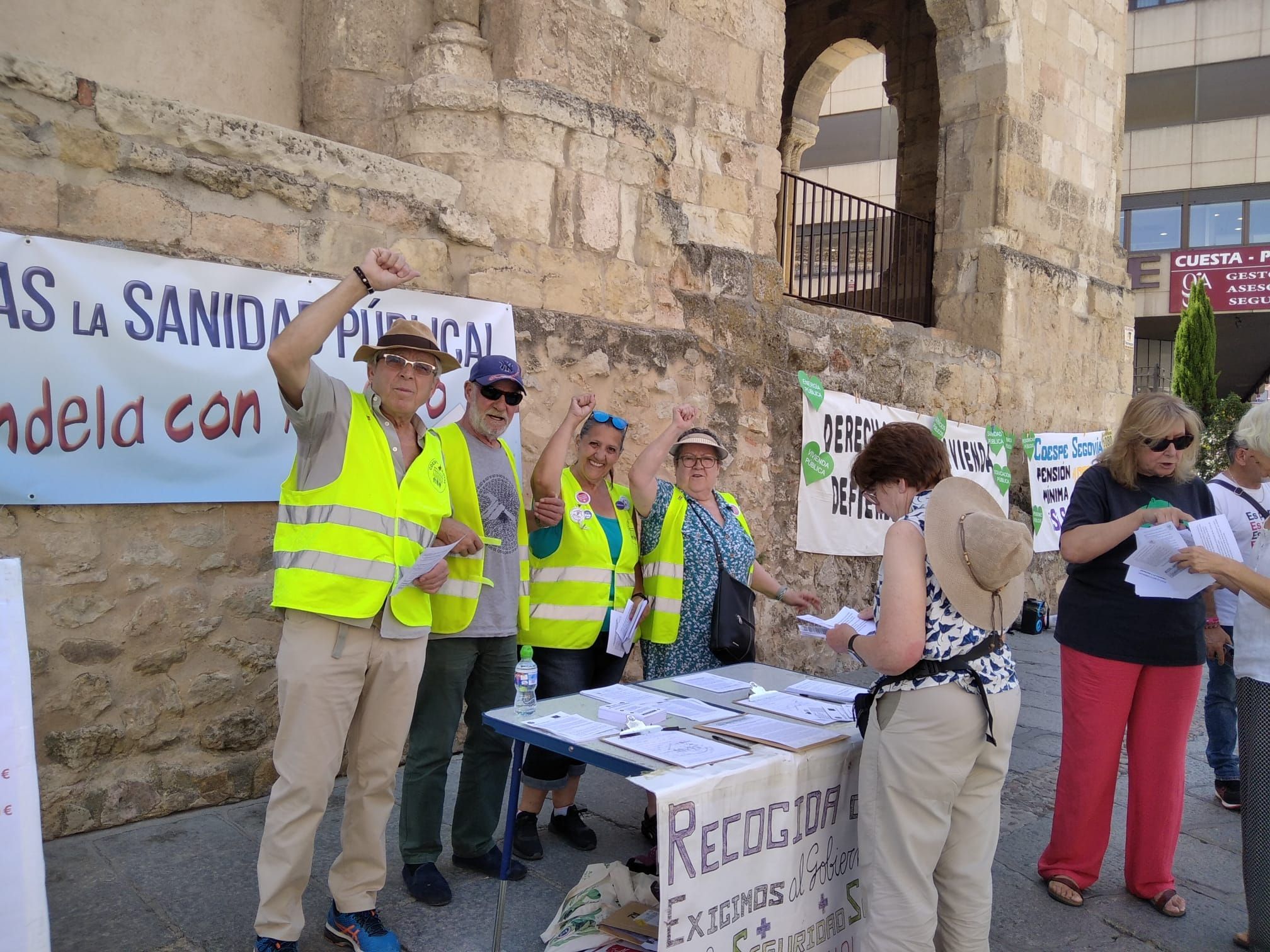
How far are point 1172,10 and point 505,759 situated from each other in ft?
95.3

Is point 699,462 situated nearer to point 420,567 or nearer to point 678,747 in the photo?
point 420,567

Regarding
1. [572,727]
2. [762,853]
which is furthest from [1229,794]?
[572,727]

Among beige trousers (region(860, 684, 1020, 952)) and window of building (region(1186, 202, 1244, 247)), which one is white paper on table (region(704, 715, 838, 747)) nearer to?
beige trousers (region(860, 684, 1020, 952))

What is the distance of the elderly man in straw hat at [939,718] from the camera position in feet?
8.42

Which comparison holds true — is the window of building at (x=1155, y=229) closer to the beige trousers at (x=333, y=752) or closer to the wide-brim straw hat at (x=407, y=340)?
the wide-brim straw hat at (x=407, y=340)

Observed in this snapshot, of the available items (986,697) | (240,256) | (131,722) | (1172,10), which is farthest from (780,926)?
(1172,10)

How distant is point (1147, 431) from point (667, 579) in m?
1.81

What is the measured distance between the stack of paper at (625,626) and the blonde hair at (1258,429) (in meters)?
2.29

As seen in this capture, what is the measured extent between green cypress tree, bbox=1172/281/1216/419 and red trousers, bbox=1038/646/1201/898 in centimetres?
1885

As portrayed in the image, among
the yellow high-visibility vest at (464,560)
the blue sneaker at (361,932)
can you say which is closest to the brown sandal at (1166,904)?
the yellow high-visibility vest at (464,560)

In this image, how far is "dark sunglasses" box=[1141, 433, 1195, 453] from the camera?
11.2 ft

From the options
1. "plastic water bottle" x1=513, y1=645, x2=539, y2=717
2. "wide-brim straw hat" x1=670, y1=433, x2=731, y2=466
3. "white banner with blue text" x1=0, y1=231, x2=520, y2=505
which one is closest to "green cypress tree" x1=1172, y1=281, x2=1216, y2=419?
"wide-brim straw hat" x1=670, y1=433, x2=731, y2=466

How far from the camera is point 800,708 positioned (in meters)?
3.14

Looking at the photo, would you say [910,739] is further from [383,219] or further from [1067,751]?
[383,219]
